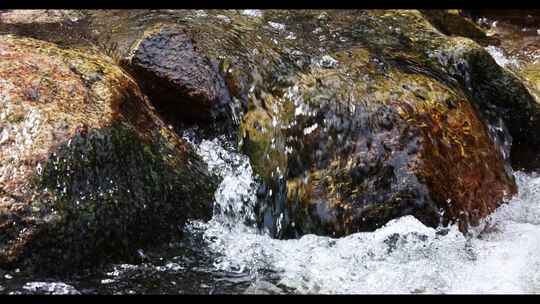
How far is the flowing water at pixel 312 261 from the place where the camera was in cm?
412

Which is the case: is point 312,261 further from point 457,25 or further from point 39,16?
point 457,25

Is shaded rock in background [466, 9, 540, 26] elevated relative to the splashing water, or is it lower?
elevated

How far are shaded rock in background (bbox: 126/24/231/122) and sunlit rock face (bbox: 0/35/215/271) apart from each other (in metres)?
0.42

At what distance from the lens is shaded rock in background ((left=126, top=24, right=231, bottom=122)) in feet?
18.8

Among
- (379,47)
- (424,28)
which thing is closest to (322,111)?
(379,47)

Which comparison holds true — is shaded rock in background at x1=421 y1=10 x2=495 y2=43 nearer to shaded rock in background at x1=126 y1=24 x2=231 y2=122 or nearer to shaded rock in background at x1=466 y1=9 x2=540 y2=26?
shaded rock in background at x1=466 y1=9 x2=540 y2=26

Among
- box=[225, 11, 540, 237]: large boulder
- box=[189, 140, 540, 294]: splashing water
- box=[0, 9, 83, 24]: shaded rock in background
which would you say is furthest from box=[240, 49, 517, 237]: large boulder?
box=[0, 9, 83, 24]: shaded rock in background

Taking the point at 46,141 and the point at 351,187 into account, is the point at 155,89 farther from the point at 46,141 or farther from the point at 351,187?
the point at 351,187

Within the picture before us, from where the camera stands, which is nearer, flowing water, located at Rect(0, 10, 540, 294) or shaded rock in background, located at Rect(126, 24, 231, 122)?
flowing water, located at Rect(0, 10, 540, 294)

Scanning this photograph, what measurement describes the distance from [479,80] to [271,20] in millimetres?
2559

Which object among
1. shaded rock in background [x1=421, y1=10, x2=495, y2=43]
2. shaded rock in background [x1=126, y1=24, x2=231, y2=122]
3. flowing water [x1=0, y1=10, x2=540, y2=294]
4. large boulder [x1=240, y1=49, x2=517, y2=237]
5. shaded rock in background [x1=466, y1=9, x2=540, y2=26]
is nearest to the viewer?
flowing water [x1=0, y1=10, x2=540, y2=294]

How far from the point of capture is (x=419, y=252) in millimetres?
4668

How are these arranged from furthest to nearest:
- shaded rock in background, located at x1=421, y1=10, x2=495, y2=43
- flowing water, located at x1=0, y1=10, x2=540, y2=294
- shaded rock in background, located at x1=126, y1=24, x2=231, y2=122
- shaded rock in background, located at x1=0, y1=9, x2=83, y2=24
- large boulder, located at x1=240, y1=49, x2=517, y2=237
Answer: shaded rock in background, located at x1=421, y1=10, x2=495, y2=43 → shaded rock in background, located at x1=0, y1=9, x2=83, y2=24 → shaded rock in background, located at x1=126, y1=24, x2=231, y2=122 → large boulder, located at x1=240, y1=49, x2=517, y2=237 → flowing water, located at x1=0, y1=10, x2=540, y2=294

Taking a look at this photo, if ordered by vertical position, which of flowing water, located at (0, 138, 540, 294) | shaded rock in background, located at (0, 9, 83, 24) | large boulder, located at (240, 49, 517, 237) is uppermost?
shaded rock in background, located at (0, 9, 83, 24)
